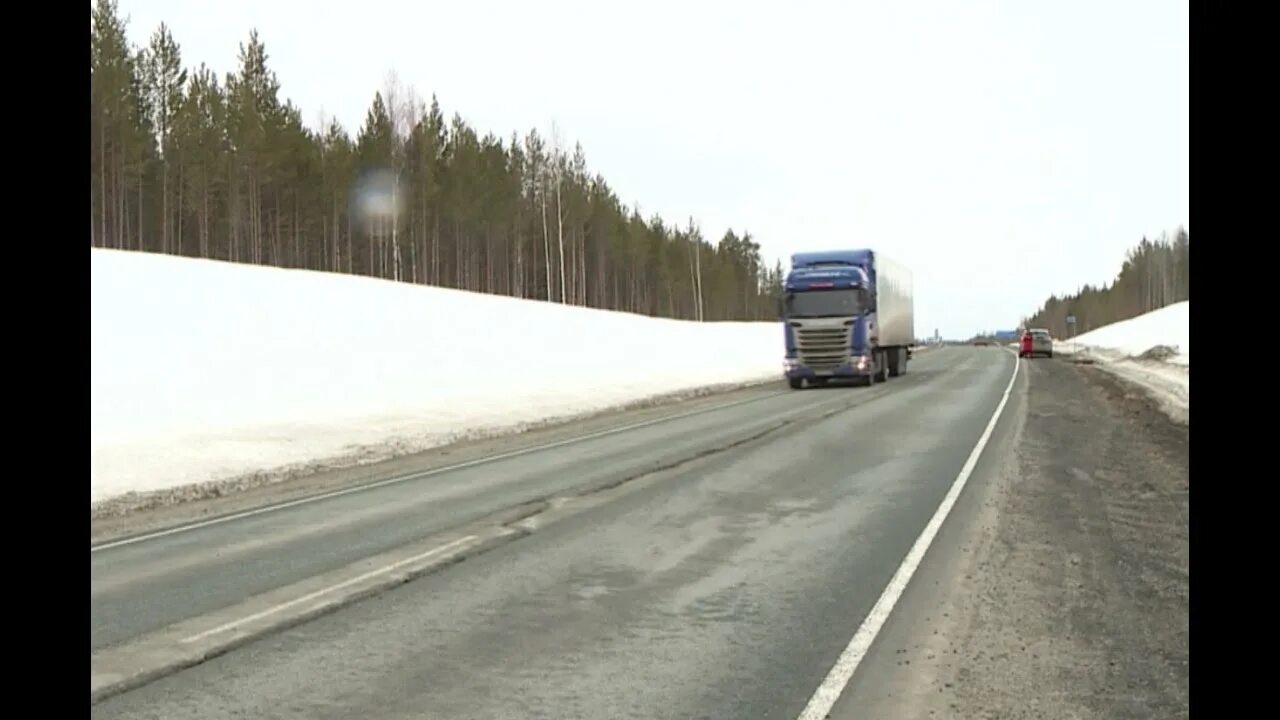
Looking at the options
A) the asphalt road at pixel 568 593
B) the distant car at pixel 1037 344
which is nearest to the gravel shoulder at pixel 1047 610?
the asphalt road at pixel 568 593

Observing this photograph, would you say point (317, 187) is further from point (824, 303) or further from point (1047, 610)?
point (1047, 610)

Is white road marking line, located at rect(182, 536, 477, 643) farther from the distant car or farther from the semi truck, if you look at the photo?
the distant car

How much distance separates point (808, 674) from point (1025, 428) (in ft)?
46.4

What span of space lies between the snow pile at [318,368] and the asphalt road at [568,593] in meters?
4.73

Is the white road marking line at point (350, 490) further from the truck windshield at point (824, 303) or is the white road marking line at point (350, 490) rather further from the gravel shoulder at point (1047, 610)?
the truck windshield at point (824, 303)

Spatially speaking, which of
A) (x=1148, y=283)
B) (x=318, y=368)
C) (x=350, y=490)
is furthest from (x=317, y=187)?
(x=1148, y=283)

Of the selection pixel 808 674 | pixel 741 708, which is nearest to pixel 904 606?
pixel 808 674

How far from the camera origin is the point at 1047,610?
6117mm

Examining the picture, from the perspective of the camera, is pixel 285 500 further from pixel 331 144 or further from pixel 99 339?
pixel 331 144

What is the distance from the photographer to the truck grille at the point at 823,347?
96.9ft

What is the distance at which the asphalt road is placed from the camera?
476 centimetres

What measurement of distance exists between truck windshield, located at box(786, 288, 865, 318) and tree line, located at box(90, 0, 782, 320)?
3972 centimetres

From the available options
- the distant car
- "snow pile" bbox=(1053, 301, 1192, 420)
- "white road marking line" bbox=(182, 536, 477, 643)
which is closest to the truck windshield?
"snow pile" bbox=(1053, 301, 1192, 420)

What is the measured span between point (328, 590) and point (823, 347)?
24465 millimetres
